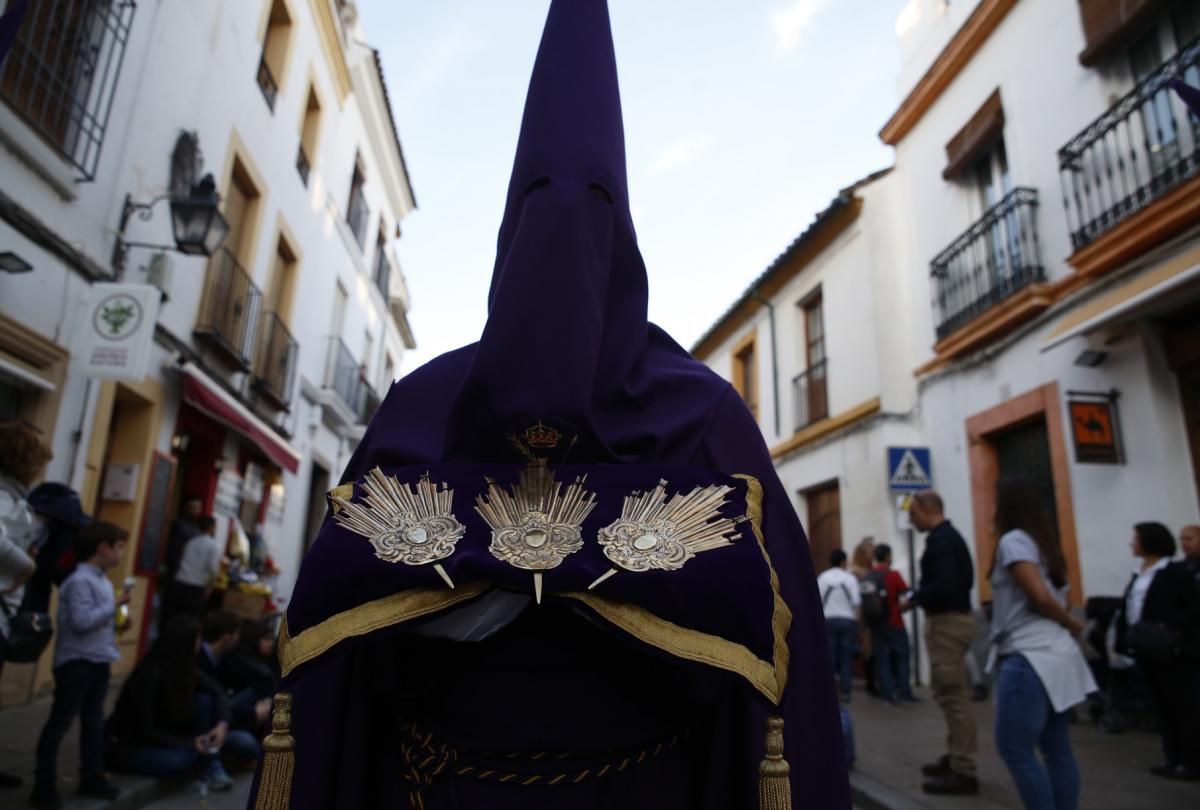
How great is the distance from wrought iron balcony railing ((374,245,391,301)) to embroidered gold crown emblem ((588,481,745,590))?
18261 mm

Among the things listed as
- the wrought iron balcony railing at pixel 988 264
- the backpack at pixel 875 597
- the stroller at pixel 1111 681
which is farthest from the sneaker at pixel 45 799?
the wrought iron balcony railing at pixel 988 264

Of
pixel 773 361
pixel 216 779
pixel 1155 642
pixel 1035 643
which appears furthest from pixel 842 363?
pixel 216 779

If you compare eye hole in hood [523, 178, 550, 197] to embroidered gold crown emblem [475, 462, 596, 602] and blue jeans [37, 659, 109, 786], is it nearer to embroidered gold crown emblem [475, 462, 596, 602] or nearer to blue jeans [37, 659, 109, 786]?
embroidered gold crown emblem [475, 462, 596, 602]

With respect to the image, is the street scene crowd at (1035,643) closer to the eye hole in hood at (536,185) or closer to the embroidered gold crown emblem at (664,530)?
the embroidered gold crown emblem at (664,530)

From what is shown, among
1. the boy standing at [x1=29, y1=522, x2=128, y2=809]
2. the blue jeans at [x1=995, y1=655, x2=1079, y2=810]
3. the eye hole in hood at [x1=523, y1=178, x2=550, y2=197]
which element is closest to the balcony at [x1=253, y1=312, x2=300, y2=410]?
the boy standing at [x1=29, y1=522, x2=128, y2=809]

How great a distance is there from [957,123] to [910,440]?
13.1ft

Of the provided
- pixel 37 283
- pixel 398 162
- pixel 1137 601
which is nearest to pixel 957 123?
pixel 1137 601

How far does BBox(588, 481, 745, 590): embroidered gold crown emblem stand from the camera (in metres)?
1.22

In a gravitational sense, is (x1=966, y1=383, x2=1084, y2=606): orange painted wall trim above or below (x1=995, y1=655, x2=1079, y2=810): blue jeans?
above

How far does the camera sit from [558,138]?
158 cm

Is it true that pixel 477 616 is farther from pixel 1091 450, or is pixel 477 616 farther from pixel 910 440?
pixel 910 440

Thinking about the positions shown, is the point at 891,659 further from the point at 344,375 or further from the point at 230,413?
the point at 344,375

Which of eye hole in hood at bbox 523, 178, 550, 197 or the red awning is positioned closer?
eye hole in hood at bbox 523, 178, 550, 197

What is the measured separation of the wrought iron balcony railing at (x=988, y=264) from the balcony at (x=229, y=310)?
A: 841cm
